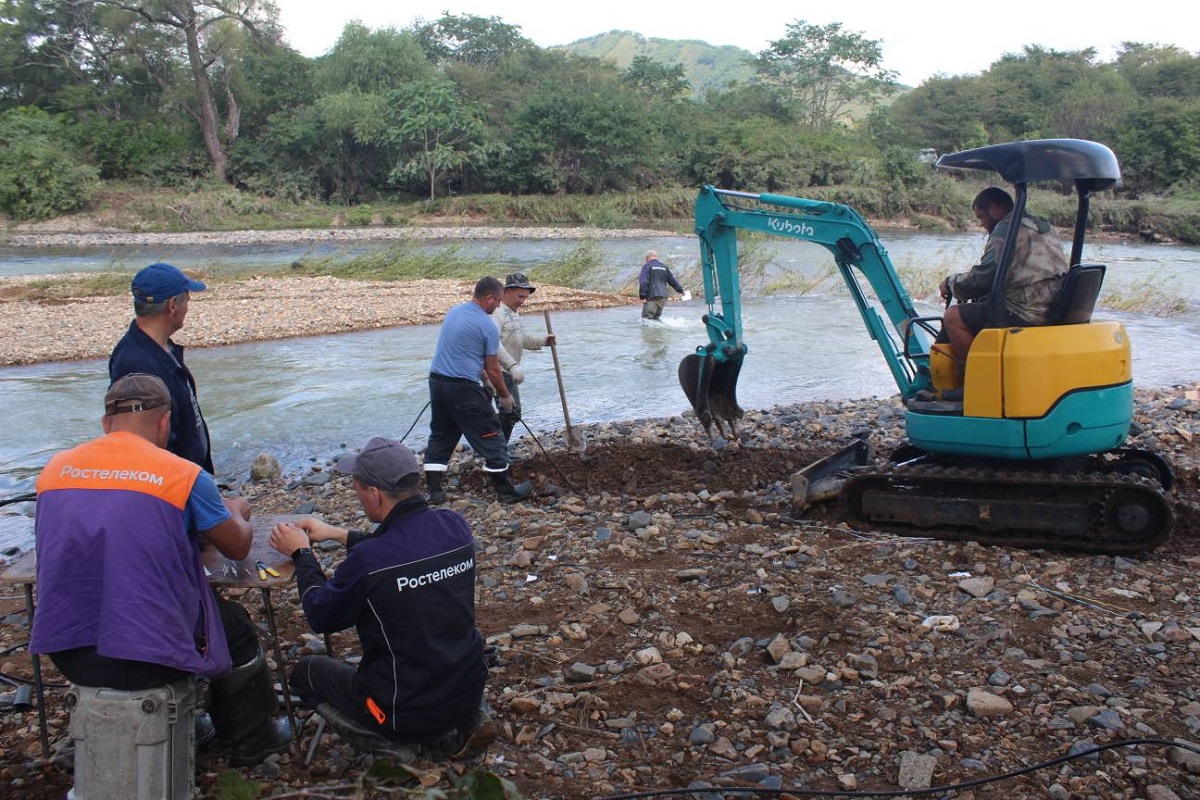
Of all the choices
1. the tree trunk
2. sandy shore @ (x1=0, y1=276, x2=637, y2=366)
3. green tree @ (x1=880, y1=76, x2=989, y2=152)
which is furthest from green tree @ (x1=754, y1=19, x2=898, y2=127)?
sandy shore @ (x1=0, y1=276, x2=637, y2=366)

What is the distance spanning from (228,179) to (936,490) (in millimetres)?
57253

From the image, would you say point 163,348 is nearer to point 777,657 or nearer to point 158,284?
point 158,284

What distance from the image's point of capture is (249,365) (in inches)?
585

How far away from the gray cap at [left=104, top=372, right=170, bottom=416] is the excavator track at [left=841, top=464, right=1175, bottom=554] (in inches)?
181

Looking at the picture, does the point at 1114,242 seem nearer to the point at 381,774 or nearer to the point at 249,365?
the point at 249,365

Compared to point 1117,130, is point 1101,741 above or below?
below

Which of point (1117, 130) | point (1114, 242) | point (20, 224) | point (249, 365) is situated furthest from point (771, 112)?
point (249, 365)

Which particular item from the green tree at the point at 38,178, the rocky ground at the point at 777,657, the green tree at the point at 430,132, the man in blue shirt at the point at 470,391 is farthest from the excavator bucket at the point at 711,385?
the green tree at the point at 38,178

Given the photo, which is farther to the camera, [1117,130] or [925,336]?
[1117,130]

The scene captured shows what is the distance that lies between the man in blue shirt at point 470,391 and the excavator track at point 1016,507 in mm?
2754

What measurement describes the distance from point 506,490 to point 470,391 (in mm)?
870

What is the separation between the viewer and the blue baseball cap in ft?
Result: 14.6

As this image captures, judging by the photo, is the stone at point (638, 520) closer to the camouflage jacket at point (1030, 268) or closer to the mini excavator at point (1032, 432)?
the mini excavator at point (1032, 432)

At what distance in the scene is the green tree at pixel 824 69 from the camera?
73.9m
